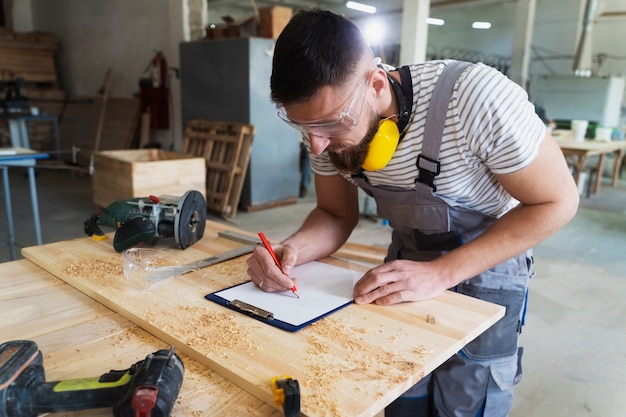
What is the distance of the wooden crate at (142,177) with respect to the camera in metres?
4.07

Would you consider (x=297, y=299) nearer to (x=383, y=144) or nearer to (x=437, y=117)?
(x=383, y=144)

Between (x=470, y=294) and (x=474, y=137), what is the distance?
18.8 inches

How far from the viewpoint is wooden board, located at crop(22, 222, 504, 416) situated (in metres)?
0.78

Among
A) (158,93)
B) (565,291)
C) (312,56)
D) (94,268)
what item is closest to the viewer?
(312,56)

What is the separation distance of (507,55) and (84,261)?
41.0 ft

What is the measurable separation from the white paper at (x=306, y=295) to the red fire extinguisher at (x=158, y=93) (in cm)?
575

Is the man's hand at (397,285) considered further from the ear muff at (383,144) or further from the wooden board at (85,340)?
the wooden board at (85,340)

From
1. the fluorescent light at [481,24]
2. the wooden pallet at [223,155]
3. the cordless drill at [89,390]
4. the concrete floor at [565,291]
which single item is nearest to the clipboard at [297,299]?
the cordless drill at [89,390]

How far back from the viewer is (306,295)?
115cm

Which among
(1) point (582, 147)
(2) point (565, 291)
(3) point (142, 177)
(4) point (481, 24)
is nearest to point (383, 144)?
(2) point (565, 291)

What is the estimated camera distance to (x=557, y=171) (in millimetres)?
1113

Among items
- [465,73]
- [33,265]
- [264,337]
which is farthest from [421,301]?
[33,265]

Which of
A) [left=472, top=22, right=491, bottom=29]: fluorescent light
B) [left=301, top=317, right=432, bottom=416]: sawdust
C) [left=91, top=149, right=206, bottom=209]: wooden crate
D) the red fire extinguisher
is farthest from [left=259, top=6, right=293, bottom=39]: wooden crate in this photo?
[left=472, top=22, right=491, bottom=29]: fluorescent light

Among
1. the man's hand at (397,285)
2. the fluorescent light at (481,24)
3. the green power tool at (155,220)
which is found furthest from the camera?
the fluorescent light at (481,24)
